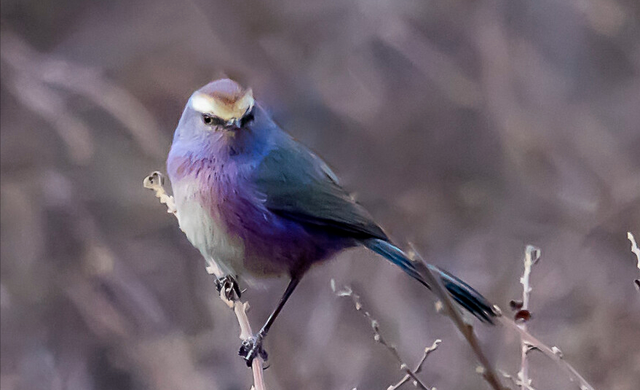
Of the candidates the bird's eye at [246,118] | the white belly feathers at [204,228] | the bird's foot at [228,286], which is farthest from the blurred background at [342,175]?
the bird's eye at [246,118]

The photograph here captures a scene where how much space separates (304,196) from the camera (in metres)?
3.75

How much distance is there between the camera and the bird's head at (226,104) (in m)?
3.44

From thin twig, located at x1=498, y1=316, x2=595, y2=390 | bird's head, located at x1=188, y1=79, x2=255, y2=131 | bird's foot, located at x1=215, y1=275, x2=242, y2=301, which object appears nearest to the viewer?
thin twig, located at x1=498, y1=316, x2=595, y2=390

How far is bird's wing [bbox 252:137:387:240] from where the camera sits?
367 centimetres

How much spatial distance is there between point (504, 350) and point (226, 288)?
7.59 ft

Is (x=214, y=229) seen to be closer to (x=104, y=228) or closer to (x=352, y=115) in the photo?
(x=104, y=228)

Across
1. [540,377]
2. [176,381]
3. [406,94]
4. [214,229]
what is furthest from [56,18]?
[540,377]

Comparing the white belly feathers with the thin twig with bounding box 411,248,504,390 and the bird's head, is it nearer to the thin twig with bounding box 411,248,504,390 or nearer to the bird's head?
the bird's head

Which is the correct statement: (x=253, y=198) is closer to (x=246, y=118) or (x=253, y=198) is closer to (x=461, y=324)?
(x=246, y=118)

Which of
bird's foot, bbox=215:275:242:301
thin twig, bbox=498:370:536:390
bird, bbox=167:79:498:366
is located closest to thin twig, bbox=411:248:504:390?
thin twig, bbox=498:370:536:390

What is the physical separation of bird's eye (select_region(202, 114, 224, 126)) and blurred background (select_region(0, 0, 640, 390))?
1.19m

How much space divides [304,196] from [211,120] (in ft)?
1.84

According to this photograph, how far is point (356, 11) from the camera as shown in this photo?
7.44m

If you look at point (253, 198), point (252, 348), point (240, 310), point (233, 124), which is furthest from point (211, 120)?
point (252, 348)
